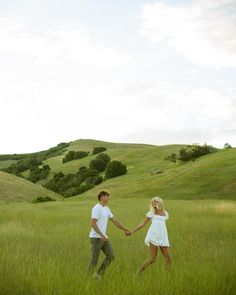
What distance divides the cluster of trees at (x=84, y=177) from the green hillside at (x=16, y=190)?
1159 centimetres

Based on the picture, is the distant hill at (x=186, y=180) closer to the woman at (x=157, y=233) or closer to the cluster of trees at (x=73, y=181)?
the cluster of trees at (x=73, y=181)

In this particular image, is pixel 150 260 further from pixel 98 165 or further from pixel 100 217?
pixel 98 165

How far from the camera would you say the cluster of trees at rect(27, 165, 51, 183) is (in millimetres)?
114562

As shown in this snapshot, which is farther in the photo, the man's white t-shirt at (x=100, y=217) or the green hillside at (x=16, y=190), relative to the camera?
the green hillside at (x=16, y=190)

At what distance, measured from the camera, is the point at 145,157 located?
108 m

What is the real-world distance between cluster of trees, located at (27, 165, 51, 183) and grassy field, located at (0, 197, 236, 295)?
89034mm

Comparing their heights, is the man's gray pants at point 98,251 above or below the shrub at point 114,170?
below

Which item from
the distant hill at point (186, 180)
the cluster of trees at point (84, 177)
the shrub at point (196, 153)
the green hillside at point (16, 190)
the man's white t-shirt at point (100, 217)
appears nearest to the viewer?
the man's white t-shirt at point (100, 217)

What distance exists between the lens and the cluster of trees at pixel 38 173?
114562 millimetres

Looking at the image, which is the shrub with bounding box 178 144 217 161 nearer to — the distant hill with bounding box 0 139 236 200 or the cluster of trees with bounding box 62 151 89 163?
the distant hill with bounding box 0 139 236 200

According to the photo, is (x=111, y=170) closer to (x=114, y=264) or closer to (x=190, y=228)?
(x=190, y=228)

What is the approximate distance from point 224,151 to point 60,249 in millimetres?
60618

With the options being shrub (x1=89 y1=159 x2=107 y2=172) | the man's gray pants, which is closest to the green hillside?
shrub (x1=89 y1=159 x2=107 y2=172)

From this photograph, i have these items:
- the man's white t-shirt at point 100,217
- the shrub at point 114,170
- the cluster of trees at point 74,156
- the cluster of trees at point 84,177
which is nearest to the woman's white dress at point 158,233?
the man's white t-shirt at point 100,217
